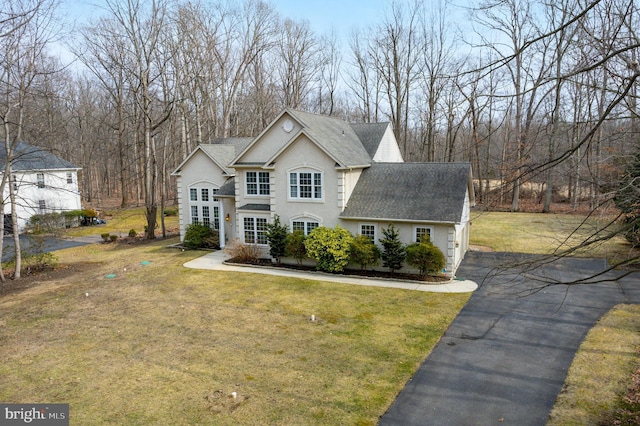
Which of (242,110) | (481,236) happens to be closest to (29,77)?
(481,236)

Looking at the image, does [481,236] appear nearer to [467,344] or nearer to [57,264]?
[467,344]

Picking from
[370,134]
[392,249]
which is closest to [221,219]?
[370,134]

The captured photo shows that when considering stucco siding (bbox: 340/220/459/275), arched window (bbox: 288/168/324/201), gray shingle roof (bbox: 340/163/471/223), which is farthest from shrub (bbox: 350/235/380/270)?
arched window (bbox: 288/168/324/201)

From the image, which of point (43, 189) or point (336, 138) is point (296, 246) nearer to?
point (336, 138)

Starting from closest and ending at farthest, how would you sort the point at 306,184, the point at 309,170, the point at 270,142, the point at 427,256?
the point at 427,256, the point at 309,170, the point at 306,184, the point at 270,142

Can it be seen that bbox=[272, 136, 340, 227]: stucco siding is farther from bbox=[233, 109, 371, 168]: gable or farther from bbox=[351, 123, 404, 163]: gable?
bbox=[351, 123, 404, 163]: gable

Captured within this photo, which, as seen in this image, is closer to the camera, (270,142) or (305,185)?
(305,185)
